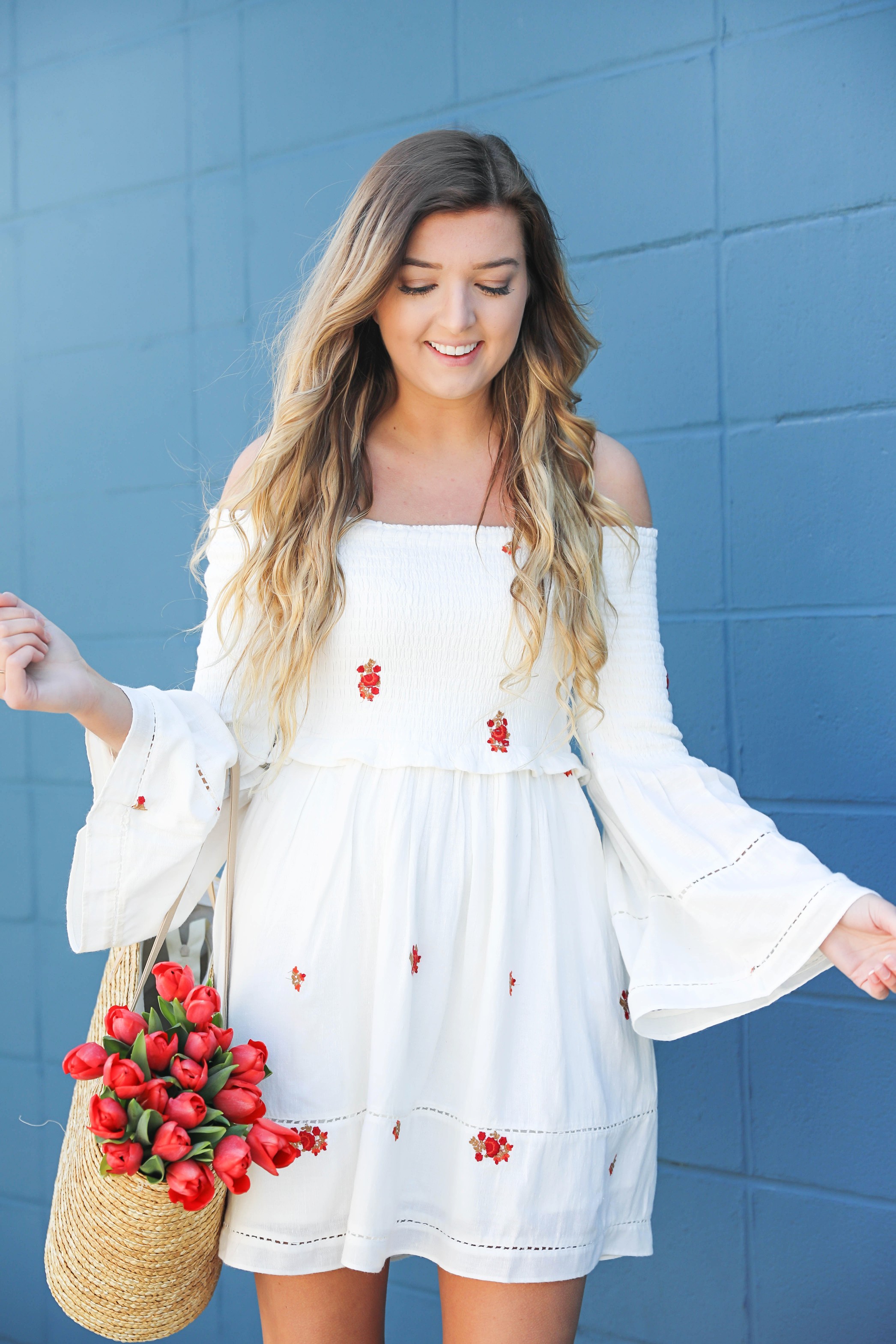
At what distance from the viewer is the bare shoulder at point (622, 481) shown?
62.6 inches

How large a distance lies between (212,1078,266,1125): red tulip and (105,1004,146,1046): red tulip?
11 centimetres

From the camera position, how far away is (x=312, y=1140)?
132 cm

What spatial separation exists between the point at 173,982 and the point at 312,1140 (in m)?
0.26

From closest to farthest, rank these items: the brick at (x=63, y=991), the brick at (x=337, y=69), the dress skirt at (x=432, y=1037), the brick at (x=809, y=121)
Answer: the dress skirt at (x=432, y=1037), the brick at (x=809, y=121), the brick at (x=337, y=69), the brick at (x=63, y=991)

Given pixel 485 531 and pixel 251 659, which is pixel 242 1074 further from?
pixel 485 531

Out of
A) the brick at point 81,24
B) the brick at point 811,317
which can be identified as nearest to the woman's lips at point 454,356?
the brick at point 811,317

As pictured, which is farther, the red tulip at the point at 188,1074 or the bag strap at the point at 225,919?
the bag strap at the point at 225,919

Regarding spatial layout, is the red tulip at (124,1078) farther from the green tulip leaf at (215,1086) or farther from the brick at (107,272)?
the brick at (107,272)

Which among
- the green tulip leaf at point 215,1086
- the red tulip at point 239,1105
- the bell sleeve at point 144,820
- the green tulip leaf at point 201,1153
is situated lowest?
the green tulip leaf at point 201,1153

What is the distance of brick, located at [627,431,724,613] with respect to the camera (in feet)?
6.37

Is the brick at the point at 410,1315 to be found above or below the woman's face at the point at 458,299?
below

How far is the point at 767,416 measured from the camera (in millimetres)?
1896

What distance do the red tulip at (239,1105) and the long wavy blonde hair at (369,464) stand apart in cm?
43

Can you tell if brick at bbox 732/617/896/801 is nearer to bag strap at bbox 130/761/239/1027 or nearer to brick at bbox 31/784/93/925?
bag strap at bbox 130/761/239/1027
